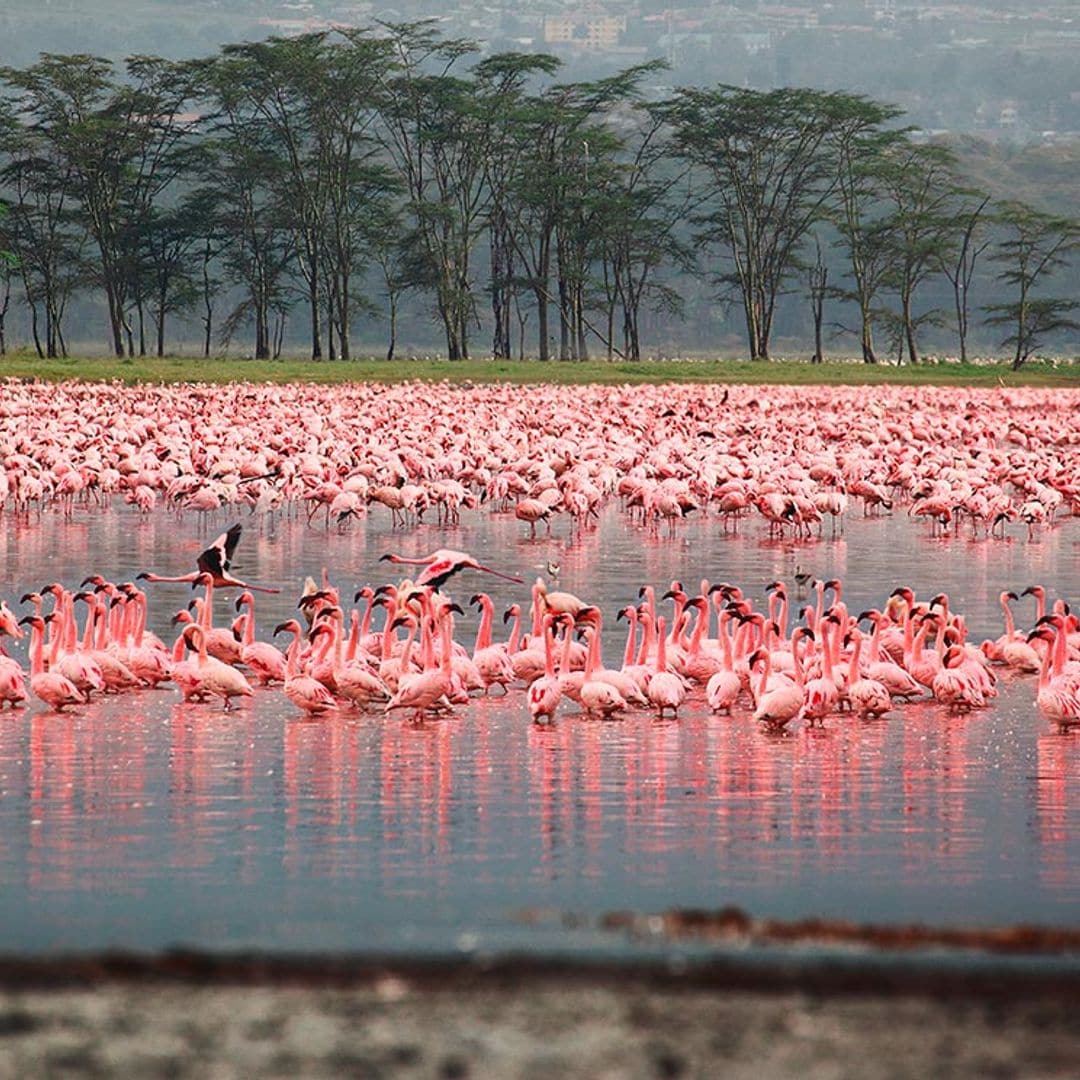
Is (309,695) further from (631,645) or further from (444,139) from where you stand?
(444,139)

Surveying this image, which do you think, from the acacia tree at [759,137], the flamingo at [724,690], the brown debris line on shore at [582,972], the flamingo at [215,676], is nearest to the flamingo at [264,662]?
the flamingo at [215,676]

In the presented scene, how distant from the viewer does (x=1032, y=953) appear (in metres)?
6.64

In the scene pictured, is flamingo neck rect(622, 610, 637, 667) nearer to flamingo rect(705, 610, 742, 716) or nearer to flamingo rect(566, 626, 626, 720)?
flamingo rect(705, 610, 742, 716)

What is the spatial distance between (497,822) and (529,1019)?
7.95 ft

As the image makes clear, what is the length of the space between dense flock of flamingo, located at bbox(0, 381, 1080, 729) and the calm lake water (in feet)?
0.65

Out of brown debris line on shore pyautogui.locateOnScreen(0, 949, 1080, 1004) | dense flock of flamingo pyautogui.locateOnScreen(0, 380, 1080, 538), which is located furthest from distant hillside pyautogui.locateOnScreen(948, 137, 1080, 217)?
brown debris line on shore pyautogui.locateOnScreen(0, 949, 1080, 1004)

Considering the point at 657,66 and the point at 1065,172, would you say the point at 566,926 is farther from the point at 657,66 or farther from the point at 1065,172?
the point at 1065,172

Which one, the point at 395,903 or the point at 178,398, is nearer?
the point at 395,903

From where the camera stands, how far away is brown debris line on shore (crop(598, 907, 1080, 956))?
6.72 meters

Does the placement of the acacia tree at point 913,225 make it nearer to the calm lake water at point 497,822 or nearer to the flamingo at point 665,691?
the flamingo at point 665,691

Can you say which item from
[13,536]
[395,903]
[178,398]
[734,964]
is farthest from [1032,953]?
[178,398]

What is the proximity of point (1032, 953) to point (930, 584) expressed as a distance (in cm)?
985

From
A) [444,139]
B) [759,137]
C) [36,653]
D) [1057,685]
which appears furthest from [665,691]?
[759,137]

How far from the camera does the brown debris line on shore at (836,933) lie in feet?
22.1
